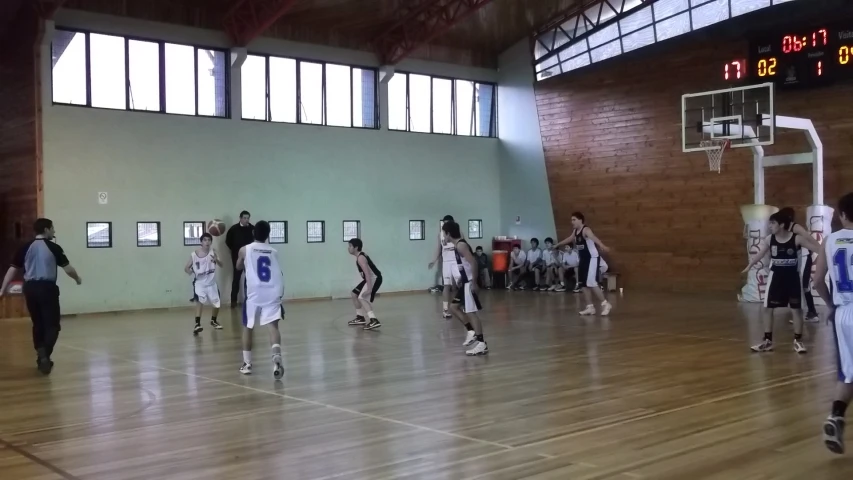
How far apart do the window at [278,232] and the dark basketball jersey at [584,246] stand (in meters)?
8.86

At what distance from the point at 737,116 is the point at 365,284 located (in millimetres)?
8601

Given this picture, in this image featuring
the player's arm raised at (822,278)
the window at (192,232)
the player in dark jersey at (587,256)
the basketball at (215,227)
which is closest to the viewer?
the player's arm raised at (822,278)

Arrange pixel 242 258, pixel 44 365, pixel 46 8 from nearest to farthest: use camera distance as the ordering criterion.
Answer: pixel 242 258, pixel 44 365, pixel 46 8

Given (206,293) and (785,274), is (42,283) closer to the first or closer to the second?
(206,293)

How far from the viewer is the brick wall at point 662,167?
18.9m

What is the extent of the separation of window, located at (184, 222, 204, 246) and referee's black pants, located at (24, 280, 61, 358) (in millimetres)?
9845

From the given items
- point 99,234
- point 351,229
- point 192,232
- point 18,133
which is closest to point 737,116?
point 351,229

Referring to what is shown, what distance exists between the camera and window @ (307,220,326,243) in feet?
72.2

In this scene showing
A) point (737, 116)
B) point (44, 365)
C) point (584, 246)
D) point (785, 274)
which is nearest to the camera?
point (44, 365)

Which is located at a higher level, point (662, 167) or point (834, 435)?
point (662, 167)

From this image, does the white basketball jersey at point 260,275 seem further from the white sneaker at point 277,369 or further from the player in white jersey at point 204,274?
the player in white jersey at point 204,274

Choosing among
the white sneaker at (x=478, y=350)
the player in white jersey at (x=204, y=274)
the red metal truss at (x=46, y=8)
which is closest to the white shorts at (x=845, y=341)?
the white sneaker at (x=478, y=350)

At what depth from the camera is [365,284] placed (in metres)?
14.6

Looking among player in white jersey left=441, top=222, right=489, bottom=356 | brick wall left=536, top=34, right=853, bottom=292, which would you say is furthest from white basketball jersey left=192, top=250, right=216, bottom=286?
brick wall left=536, top=34, right=853, bottom=292
